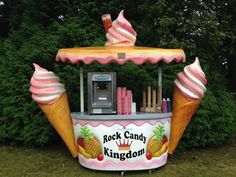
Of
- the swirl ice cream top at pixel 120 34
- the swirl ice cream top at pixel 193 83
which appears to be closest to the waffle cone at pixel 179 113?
the swirl ice cream top at pixel 193 83

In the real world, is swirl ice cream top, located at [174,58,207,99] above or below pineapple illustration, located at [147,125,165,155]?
above

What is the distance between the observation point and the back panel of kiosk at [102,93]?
7668 millimetres

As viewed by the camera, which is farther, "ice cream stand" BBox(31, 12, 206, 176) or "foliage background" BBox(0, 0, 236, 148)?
"foliage background" BBox(0, 0, 236, 148)

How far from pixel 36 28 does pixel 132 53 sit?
4.09 metres

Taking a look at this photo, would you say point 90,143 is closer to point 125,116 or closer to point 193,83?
point 125,116

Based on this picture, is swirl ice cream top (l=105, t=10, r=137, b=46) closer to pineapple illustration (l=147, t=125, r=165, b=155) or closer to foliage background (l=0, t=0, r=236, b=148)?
foliage background (l=0, t=0, r=236, b=148)

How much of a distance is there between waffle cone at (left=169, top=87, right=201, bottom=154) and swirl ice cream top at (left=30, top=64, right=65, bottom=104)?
205cm

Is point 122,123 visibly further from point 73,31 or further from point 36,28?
point 36,28

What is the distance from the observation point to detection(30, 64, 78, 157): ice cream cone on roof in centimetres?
785

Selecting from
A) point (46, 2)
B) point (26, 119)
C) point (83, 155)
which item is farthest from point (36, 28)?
point (83, 155)

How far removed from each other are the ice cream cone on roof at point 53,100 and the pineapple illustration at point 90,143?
1.95 ft

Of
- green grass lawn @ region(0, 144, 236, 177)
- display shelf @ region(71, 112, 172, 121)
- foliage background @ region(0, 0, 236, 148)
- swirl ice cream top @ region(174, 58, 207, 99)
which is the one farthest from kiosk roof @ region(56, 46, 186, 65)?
green grass lawn @ region(0, 144, 236, 177)

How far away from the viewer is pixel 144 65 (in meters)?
9.31

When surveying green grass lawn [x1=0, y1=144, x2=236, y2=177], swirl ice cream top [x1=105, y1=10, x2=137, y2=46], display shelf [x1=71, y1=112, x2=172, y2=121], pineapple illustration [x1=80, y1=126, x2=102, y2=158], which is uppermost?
swirl ice cream top [x1=105, y1=10, x2=137, y2=46]
